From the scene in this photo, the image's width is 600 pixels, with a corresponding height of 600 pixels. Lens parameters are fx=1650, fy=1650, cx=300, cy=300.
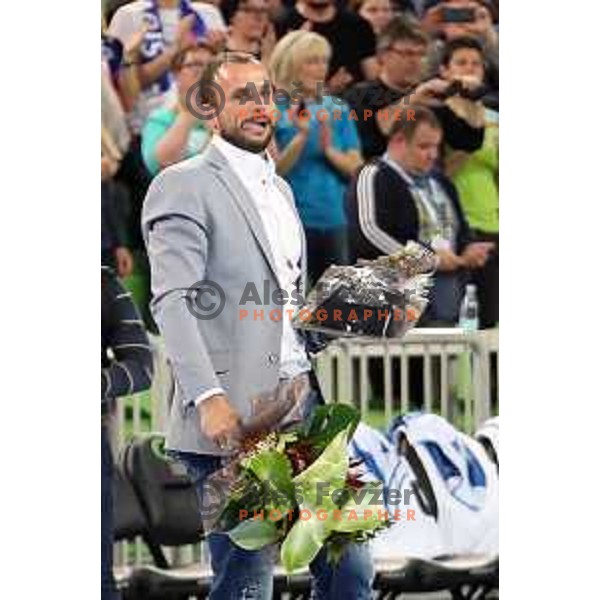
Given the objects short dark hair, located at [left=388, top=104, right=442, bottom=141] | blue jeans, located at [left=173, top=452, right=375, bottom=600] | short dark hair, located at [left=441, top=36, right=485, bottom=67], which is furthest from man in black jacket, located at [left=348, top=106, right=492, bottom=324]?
blue jeans, located at [left=173, top=452, right=375, bottom=600]

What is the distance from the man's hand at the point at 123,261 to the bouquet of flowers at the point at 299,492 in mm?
436

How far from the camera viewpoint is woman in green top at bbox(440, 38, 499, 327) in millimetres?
3586

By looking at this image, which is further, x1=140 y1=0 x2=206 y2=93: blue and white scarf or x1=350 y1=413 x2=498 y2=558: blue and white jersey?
x1=350 y1=413 x2=498 y2=558: blue and white jersey

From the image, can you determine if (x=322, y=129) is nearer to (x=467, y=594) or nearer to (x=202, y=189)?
(x=202, y=189)

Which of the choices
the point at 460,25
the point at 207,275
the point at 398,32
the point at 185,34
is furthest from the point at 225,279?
the point at 460,25

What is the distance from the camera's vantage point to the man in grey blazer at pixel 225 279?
3.50m

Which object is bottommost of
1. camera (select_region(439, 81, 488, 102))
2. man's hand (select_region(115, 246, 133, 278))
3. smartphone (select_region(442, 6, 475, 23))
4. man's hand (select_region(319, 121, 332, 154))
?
man's hand (select_region(115, 246, 133, 278))

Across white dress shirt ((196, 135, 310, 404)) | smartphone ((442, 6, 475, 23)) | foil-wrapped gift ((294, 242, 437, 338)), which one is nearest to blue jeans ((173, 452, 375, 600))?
white dress shirt ((196, 135, 310, 404))

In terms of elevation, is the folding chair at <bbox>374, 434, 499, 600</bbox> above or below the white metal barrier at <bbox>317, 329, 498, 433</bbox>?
below

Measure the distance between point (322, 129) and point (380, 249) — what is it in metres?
0.29

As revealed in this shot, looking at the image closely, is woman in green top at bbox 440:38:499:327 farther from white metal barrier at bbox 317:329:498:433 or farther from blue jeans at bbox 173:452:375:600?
blue jeans at bbox 173:452:375:600

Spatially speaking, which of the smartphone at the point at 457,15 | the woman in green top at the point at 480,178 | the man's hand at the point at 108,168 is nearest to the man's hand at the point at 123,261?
the man's hand at the point at 108,168

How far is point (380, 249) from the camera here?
3.58 m

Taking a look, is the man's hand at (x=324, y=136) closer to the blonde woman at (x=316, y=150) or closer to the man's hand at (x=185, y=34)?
the blonde woman at (x=316, y=150)
